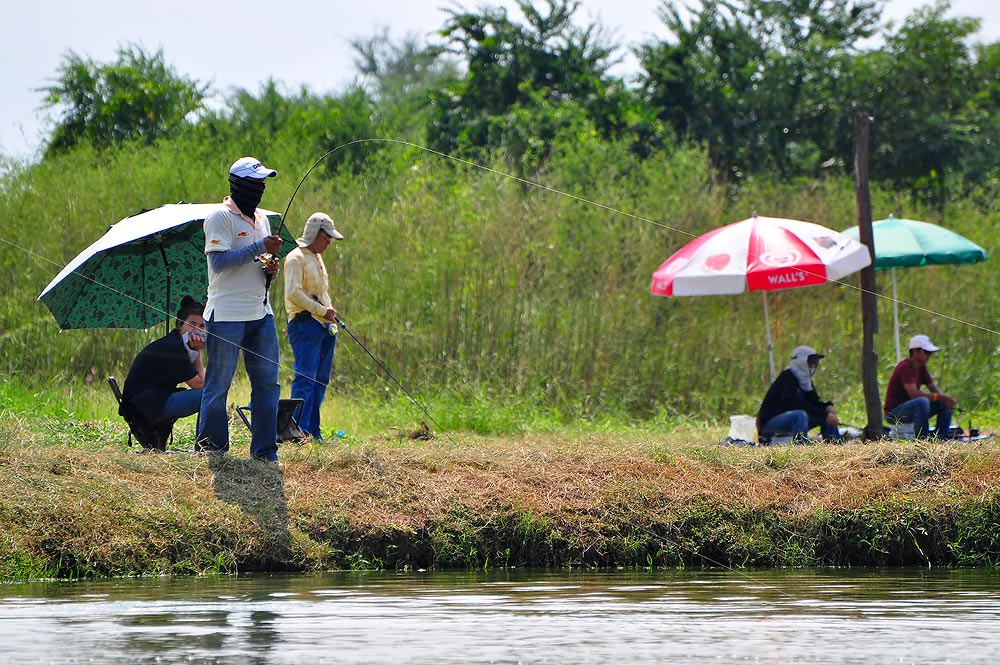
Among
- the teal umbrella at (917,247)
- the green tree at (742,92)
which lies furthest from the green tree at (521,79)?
the teal umbrella at (917,247)

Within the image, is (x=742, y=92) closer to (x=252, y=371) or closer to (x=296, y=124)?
(x=296, y=124)

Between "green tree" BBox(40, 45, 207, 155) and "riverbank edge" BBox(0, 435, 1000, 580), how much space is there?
49.2 ft

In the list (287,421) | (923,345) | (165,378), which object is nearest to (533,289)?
(923,345)

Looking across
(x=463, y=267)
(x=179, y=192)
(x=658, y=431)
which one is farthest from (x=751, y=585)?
(x=179, y=192)

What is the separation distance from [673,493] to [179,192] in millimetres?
11334

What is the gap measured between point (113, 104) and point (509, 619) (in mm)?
19000

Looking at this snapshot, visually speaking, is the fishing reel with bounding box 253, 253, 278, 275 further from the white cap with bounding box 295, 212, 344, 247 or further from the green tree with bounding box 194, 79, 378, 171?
the green tree with bounding box 194, 79, 378, 171

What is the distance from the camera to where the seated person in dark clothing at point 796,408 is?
11.6 metres

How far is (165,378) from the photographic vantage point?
9.59 meters

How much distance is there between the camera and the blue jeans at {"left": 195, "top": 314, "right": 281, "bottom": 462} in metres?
8.59

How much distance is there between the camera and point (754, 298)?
18.0 metres

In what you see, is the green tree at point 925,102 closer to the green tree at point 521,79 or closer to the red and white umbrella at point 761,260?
the green tree at point 521,79

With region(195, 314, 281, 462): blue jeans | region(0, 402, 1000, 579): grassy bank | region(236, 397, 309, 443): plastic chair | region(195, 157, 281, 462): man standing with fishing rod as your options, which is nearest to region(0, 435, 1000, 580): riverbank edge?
region(0, 402, 1000, 579): grassy bank

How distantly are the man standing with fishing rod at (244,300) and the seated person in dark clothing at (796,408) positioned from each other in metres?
4.46
